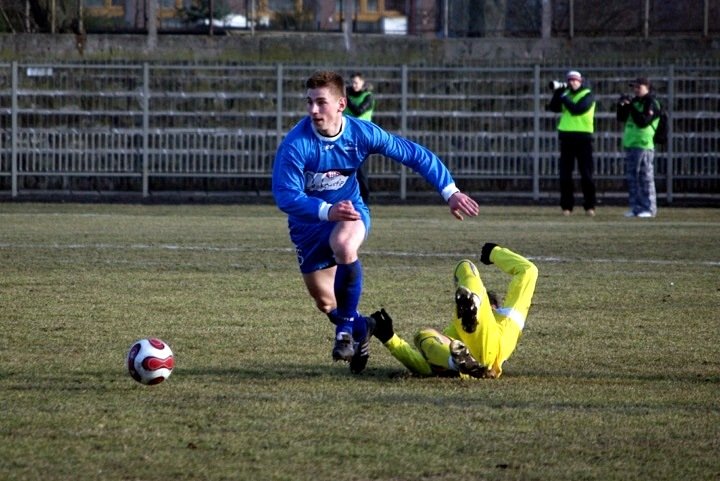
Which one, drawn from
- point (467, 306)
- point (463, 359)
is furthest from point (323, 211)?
point (463, 359)

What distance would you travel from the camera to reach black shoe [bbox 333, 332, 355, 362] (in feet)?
22.8

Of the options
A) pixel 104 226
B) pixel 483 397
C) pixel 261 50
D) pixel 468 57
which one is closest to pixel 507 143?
pixel 468 57

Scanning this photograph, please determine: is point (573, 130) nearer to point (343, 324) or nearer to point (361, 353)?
point (343, 324)

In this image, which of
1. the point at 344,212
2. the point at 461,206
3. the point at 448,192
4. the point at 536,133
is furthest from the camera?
the point at 536,133

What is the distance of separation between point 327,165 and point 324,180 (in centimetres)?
10

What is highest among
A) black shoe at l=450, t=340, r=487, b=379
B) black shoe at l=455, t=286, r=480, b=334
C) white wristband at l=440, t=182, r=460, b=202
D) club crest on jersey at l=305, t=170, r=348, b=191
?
club crest on jersey at l=305, t=170, r=348, b=191

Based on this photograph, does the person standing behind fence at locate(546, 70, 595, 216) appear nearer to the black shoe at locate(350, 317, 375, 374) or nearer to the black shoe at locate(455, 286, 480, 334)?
the black shoe at locate(350, 317, 375, 374)

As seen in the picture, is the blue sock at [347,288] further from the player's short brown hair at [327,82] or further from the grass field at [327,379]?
the player's short brown hair at [327,82]

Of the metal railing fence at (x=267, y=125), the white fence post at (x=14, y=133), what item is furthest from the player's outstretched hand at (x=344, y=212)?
the white fence post at (x=14, y=133)

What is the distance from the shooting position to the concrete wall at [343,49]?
2914 centimetres

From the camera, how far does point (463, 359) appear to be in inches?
261

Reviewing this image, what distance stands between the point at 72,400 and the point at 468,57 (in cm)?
2391

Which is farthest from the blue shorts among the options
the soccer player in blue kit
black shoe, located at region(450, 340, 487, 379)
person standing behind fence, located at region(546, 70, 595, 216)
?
person standing behind fence, located at region(546, 70, 595, 216)

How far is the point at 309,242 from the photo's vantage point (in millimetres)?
7742
